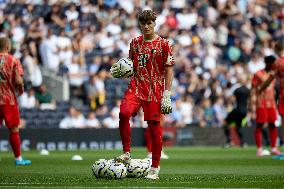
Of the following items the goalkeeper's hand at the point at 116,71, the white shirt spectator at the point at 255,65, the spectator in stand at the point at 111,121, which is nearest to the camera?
the goalkeeper's hand at the point at 116,71

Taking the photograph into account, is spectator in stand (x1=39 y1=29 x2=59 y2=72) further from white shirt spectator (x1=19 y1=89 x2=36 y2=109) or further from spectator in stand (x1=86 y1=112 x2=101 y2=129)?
spectator in stand (x1=86 y1=112 x2=101 y2=129)


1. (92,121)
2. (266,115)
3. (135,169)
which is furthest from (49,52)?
(135,169)

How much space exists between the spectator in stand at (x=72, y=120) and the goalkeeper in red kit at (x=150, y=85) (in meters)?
15.6

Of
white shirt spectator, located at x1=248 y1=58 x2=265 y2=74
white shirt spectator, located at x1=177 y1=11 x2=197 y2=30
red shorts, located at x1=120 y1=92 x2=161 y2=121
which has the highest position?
white shirt spectator, located at x1=177 y1=11 x2=197 y2=30

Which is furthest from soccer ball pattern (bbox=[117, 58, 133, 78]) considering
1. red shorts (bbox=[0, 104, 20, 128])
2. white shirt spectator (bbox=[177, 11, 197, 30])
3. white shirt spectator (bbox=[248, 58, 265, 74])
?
white shirt spectator (bbox=[177, 11, 197, 30])

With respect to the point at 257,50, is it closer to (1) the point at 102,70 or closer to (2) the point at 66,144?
(1) the point at 102,70

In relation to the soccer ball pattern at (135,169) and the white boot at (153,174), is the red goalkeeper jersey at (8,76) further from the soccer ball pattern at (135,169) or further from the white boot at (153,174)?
the white boot at (153,174)

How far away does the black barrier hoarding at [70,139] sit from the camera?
2897 centimetres

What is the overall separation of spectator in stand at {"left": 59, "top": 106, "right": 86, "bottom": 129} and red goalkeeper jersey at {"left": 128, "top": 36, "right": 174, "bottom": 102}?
15.6 meters

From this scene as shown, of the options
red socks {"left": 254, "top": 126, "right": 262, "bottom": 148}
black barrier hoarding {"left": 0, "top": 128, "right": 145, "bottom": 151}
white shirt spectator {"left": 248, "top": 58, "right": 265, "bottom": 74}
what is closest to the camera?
red socks {"left": 254, "top": 126, "right": 262, "bottom": 148}

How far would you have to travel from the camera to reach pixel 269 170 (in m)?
16.6

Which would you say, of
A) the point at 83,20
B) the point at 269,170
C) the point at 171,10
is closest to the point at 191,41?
the point at 171,10

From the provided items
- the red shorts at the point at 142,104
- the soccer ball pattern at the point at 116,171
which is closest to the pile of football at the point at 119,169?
the soccer ball pattern at the point at 116,171

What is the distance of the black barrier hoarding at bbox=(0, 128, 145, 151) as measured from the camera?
28969 millimetres
